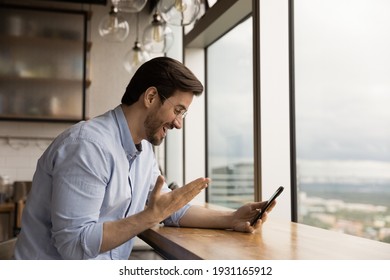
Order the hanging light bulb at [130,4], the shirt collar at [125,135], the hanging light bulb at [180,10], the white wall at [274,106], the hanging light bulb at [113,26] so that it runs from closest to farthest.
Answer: the shirt collar at [125,135]
the hanging light bulb at [180,10]
the hanging light bulb at [130,4]
the white wall at [274,106]
the hanging light bulb at [113,26]

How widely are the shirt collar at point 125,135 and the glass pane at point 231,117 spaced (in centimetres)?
181

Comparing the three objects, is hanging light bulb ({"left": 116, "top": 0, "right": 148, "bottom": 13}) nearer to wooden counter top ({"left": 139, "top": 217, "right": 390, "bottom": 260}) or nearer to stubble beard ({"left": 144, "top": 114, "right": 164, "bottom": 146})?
stubble beard ({"left": 144, "top": 114, "right": 164, "bottom": 146})

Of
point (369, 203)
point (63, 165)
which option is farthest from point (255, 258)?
point (369, 203)

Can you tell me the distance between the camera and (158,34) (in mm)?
2707

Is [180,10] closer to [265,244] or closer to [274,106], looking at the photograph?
[274,106]

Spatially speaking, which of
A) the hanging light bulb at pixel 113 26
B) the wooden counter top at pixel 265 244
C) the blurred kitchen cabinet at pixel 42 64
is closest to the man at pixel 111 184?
the wooden counter top at pixel 265 244

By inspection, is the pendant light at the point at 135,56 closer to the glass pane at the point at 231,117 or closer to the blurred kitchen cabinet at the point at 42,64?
the glass pane at the point at 231,117

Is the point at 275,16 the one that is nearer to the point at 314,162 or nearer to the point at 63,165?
the point at 314,162

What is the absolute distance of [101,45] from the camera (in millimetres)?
5383

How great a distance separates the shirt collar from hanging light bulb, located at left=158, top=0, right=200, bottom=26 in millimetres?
611

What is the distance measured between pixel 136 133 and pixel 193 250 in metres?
0.50

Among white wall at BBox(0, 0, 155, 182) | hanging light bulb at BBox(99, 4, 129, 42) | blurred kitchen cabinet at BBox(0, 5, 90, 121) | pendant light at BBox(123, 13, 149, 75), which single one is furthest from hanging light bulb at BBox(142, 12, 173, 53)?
→ white wall at BBox(0, 0, 155, 182)

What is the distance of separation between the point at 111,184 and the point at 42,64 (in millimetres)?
3661

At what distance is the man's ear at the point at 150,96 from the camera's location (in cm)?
158
